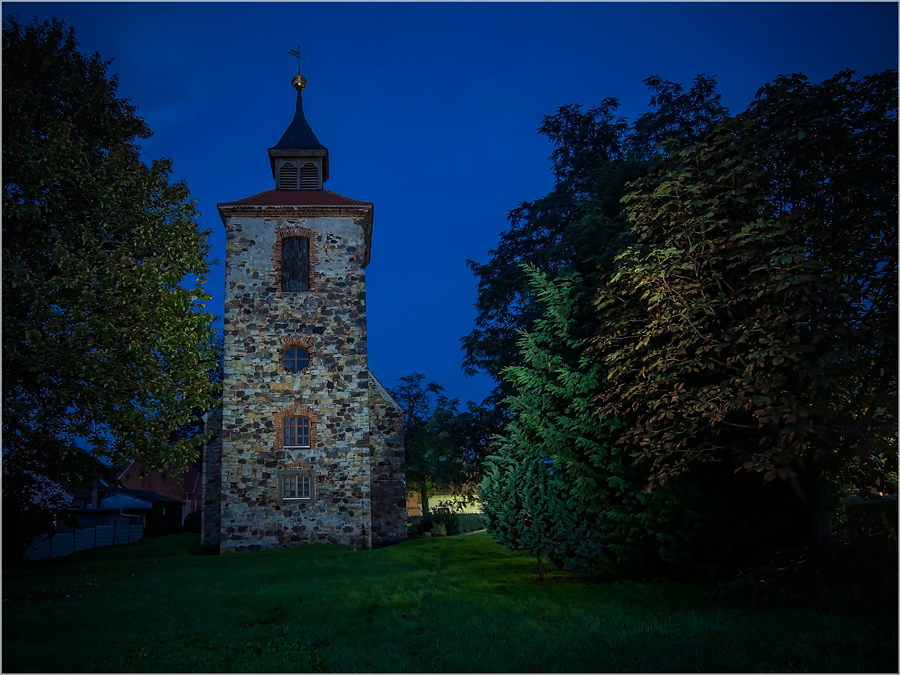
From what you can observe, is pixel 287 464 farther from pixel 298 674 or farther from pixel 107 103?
pixel 298 674

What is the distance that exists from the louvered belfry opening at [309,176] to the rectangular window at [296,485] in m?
11.5

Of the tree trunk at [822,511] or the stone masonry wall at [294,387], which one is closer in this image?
the tree trunk at [822,511]

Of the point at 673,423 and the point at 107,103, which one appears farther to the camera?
the point at 107,103

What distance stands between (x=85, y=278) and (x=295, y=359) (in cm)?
1198

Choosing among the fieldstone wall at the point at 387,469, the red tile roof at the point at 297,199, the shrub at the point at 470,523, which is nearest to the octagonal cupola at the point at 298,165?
the red tile roof at the point at 297,199

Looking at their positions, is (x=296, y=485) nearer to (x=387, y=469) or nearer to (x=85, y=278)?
(x=387, y=469)

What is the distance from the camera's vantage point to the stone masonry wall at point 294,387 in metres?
21.8

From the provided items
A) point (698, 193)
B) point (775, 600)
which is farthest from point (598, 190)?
point (775, 600)

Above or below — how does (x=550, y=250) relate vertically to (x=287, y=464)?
above

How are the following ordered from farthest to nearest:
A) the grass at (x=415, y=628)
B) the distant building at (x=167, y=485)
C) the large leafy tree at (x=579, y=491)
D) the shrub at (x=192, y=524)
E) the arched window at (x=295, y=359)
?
1. the distant building at (x=167, y=485)
2. the shrub at (x=192, y=524)
3. the arched window at (x=295, y=359)
4. the large leafy tree at (x=579, y=491)
5. the grass at (x=415, y=628)

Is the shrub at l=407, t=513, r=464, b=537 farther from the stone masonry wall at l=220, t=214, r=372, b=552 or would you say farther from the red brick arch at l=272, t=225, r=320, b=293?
the red brick arch at l=272, t=225, r=320, b=293

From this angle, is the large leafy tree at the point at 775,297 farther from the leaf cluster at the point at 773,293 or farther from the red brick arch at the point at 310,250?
the red brick arch at the point at 310,250

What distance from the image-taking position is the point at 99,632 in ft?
29.7

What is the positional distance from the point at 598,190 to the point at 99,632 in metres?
14.7
